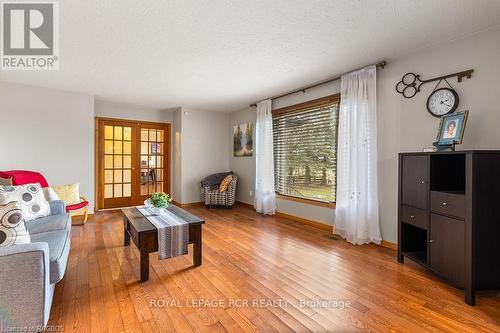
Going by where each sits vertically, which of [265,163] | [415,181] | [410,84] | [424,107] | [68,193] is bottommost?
[68,193]

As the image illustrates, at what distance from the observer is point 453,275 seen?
208 centimetres

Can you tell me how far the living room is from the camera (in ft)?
5.94

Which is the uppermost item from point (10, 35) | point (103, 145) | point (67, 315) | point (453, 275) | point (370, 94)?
point (10, 35)

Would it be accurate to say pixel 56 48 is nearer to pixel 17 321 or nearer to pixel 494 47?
pixel 17 321

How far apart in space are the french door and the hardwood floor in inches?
95.2

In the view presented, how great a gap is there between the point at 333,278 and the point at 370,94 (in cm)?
235

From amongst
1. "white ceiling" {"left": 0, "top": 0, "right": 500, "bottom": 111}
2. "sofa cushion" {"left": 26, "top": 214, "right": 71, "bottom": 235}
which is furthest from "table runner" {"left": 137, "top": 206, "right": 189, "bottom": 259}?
"white ceiling" {"left": 0, "top": 0, "right": 500, "bottom": 111}

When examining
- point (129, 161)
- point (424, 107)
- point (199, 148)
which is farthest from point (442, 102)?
point (129, 161)

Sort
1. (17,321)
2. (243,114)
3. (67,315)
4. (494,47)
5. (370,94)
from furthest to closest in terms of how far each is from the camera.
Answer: (243,114) < (370,94) < (494,47) < (67,315) < (17,321)

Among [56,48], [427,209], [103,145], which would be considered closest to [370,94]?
[427,209]

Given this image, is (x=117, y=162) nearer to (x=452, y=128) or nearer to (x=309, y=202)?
(x=309, y=202)

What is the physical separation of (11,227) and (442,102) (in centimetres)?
407

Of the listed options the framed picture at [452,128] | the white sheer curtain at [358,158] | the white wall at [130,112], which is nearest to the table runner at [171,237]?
the white sheer curtain at [358,158]

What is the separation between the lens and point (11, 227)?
169cm
